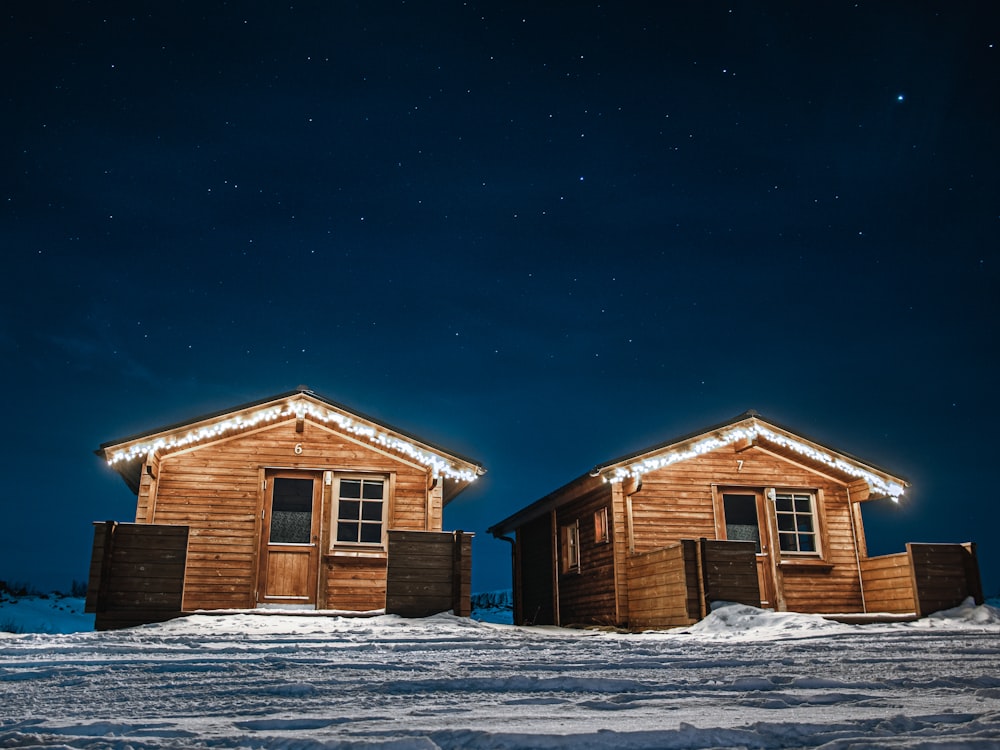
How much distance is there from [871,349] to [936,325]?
42.9 ft

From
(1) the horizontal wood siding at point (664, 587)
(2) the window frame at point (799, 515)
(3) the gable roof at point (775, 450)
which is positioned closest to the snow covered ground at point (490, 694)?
(1) the horizontal wood siding at point (664, 587)

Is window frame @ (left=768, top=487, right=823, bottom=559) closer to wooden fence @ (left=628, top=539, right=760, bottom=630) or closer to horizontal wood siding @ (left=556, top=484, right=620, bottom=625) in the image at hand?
horizontal wood siding @ (left=556, top=484, right=620, bottom=625)

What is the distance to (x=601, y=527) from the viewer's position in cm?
1595

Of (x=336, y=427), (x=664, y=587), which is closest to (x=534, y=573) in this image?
(x=664, y=587)

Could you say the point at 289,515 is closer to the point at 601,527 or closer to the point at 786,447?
the point at 601,527

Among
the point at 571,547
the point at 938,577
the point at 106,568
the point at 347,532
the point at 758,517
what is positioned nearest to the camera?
the point at 106,568

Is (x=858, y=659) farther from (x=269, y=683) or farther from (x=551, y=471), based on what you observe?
(x=551, y=471)

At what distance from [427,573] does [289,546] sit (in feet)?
11.1

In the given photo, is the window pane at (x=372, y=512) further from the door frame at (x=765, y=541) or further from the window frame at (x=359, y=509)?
the door frame at (x=765, y=541)

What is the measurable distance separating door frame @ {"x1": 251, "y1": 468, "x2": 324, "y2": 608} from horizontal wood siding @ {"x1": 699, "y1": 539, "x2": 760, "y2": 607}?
21.2ft

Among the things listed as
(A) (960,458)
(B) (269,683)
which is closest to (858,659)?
(B) (269,683)

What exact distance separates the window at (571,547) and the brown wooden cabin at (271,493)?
424cm

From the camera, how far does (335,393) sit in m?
144

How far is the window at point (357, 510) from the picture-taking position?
13.8 meters
